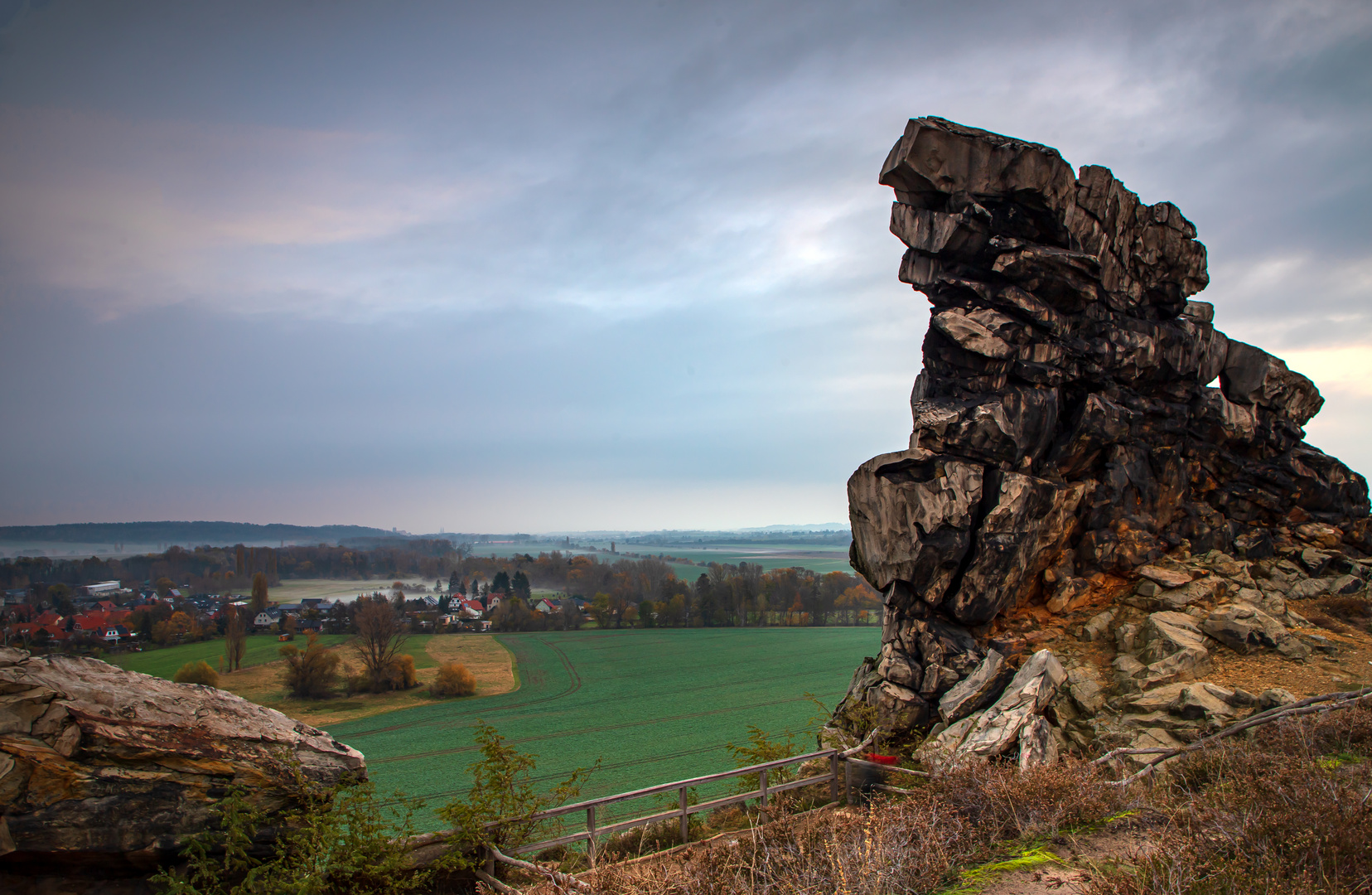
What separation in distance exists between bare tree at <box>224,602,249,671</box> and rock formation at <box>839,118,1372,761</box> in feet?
168

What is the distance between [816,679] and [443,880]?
50517mm

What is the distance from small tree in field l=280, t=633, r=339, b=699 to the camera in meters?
46.7

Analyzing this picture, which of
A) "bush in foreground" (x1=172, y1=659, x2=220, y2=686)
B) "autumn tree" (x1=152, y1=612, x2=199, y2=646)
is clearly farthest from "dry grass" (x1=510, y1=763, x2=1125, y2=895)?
"autumn tree" (x1=152, y1=612, x2=199, y2=646)

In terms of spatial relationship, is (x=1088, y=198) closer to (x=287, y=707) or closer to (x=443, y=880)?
(x=443, y=880)

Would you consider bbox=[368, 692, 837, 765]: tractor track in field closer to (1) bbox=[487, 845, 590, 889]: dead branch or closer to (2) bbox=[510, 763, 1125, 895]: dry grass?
(2) bbox=[510, 763, 1125, 895]: dry grass

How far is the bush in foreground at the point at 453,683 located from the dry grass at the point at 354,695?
0.58 metres

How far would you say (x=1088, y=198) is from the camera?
20844 mm

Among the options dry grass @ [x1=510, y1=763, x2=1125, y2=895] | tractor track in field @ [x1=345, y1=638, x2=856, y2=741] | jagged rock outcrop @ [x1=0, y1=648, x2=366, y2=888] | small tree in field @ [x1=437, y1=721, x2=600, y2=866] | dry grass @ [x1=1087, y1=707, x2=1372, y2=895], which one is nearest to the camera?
dry grass @ [x1=1087, y1=707, x2=1372, y2=895]

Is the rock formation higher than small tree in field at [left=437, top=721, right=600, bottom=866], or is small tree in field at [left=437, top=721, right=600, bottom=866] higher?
the rock formation

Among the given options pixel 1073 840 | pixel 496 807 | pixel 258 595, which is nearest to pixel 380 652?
pixel 258 595

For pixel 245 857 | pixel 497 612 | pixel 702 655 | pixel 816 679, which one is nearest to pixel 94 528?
pixel 497 612

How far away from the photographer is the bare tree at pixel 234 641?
51281 millimetres

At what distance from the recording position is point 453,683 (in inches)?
1983

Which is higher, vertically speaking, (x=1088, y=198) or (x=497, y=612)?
(x=1088, y=198)
